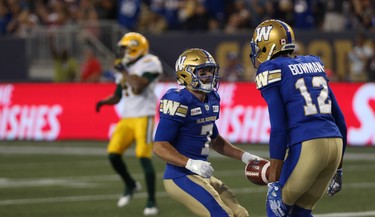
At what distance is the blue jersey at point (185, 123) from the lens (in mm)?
7066

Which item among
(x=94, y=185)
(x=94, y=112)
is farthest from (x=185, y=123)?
(x=94, y=112)

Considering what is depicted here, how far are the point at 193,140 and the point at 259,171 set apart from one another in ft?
2.36

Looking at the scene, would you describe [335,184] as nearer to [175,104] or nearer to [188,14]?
[175,104]

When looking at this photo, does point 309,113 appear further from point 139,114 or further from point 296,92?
point 139,114

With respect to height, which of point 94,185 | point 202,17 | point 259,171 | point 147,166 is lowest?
point 94,185

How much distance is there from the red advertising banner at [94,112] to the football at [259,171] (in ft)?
34.5

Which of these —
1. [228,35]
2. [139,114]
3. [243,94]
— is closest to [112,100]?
[139,114]

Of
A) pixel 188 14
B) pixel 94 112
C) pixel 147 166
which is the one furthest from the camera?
pixel 188 14

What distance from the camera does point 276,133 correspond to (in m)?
6.32

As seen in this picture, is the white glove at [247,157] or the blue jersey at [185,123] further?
the white glove at [247,157]

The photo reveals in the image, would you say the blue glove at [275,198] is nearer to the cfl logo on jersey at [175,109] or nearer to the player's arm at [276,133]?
the player's arm at [276,133]

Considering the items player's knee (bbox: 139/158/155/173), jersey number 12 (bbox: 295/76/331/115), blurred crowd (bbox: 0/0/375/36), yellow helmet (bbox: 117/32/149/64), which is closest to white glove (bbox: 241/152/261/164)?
jersey number 12 (bbox: 295/76/331/115)

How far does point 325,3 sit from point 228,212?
1572cm

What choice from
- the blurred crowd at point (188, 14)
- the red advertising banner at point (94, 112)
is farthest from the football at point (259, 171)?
the blurred crowd at point (188, 14)
